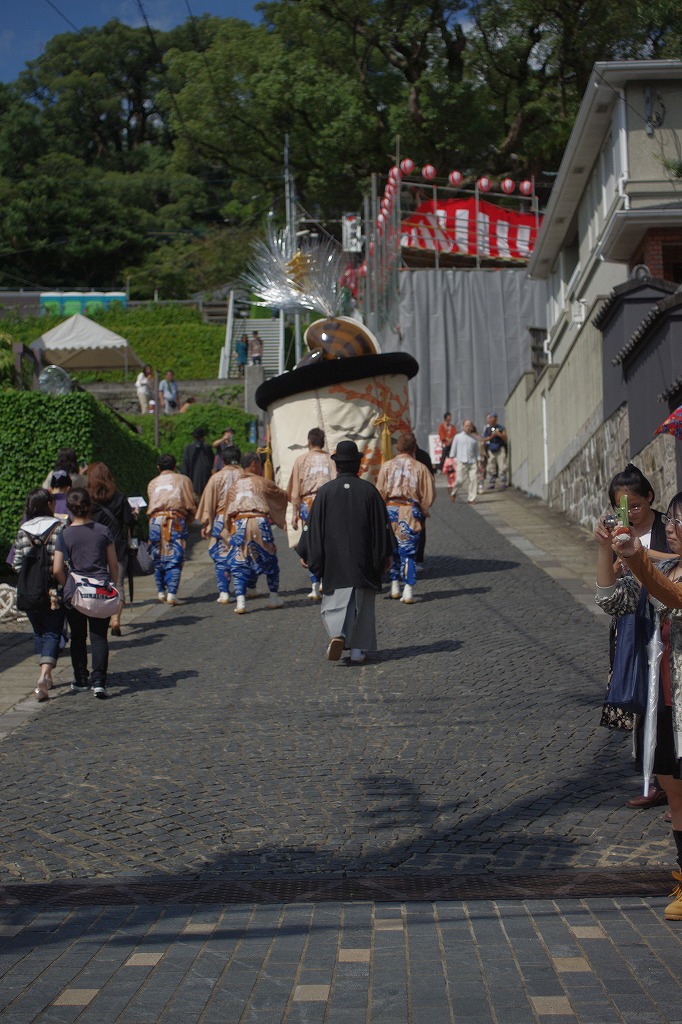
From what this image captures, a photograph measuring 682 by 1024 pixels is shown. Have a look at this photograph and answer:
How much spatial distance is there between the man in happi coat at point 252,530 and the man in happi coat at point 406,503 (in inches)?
48.4

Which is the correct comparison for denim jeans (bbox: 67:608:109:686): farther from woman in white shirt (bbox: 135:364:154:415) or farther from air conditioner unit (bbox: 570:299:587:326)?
woman in white shirt (bbox: 135:364:154:415)

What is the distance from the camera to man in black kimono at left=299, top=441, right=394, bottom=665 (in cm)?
991

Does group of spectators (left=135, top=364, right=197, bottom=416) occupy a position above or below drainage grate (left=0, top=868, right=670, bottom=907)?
above

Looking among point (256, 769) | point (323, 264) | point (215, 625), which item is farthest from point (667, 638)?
point (323, 264)

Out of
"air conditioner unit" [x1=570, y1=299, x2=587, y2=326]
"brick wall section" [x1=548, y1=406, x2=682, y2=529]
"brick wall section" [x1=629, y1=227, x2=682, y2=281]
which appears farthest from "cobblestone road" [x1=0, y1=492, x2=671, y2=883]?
"air conditioner unit" [x1=570, y1=299, x2=587, y2=326]

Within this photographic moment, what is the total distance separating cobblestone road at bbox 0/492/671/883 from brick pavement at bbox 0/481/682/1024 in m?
0.02

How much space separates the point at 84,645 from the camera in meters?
9.52

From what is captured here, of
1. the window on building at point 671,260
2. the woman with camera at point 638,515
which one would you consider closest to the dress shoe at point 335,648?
the woman with camera at point 638,515

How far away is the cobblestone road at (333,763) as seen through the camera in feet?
18.3

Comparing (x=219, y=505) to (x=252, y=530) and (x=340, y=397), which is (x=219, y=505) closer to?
(x=252, y=530)

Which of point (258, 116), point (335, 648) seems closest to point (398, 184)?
point (258, 116)

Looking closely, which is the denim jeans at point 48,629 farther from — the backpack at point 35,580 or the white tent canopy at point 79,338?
the white tent canopy at point 79,338

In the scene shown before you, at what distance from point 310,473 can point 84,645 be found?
4.44 metres

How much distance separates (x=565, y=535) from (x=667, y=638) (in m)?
13.7
